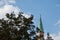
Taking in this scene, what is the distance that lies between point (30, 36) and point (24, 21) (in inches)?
89.8

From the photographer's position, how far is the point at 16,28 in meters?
35.4

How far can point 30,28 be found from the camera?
120 feet

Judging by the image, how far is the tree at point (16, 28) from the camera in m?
35.2

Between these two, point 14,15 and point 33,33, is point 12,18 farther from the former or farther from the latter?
point 33,33

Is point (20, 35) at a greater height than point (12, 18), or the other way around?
point (12, 18)

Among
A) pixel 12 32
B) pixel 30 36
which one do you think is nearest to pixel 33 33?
pixel 30 36

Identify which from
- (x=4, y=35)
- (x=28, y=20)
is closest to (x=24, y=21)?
(x=28, y=20)

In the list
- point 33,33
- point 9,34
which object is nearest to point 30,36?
point 33,33

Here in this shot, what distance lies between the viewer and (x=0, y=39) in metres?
35.9

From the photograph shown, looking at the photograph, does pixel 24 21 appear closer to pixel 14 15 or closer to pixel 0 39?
pixel 14 15

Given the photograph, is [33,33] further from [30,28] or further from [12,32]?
[12,32]

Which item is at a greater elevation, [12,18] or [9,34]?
[12,18]

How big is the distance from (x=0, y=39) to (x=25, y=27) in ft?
12.7

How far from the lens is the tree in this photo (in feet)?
115
